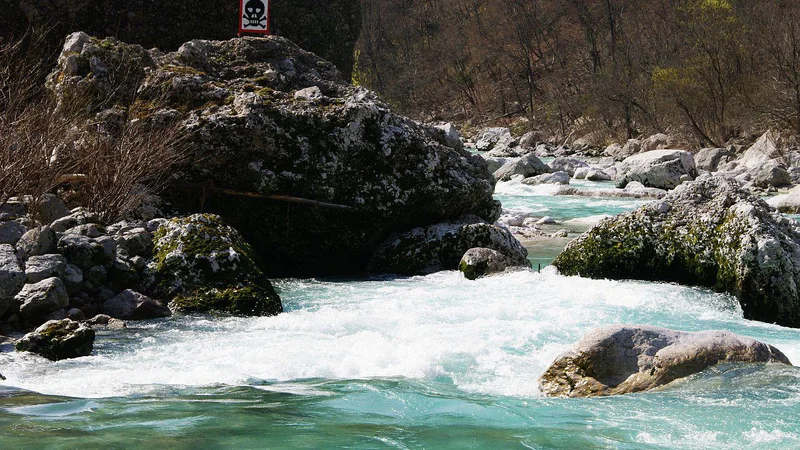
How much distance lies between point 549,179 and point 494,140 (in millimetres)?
21968

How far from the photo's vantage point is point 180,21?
17844mm

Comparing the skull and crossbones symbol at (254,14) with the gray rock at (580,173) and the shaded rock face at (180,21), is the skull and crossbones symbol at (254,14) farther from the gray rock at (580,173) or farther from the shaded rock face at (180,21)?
the gray rock at (580,173)

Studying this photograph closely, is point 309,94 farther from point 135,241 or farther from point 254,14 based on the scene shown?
point 135,241

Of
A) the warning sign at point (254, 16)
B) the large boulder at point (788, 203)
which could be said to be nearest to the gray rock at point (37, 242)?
the warning sign at point (254, 16)

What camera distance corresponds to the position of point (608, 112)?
1553 inches

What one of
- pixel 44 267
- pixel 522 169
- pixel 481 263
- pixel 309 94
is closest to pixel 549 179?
pixel 522 169

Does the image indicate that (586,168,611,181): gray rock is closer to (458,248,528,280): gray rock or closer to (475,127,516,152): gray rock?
(458,248,528,280): gray rock

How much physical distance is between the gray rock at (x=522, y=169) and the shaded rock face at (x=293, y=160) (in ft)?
48.7

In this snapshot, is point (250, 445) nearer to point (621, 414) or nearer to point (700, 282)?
point (621, 414)

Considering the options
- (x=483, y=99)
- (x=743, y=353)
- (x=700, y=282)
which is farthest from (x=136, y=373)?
(x=483, y=99)

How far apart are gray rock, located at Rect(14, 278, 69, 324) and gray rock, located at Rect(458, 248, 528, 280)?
14.6 feet

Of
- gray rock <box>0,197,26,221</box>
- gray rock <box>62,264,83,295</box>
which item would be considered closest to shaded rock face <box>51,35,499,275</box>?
gray rock <box>0,197,26,221</box>

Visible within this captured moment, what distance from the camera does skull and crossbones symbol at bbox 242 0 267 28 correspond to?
1308 centimetres

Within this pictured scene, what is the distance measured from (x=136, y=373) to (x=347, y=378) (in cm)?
133
